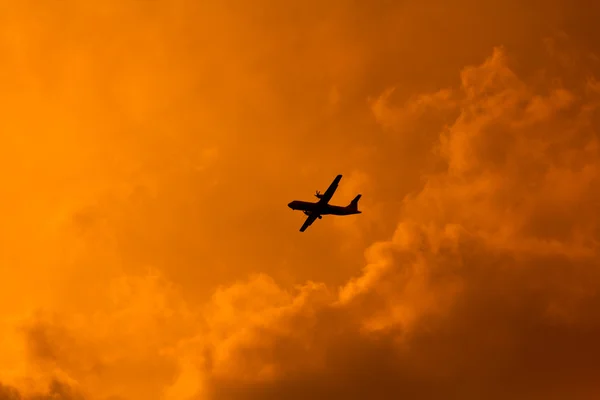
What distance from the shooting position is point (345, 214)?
194m

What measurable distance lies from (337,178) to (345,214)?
1630 centimetres

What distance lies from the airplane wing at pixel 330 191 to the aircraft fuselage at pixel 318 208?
4.88 feet

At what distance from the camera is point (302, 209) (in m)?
185

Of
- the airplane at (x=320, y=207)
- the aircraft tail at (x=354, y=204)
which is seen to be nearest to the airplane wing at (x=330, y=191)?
the airplane at (x=320, y=207)

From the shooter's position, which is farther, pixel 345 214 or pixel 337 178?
pixel 345 214

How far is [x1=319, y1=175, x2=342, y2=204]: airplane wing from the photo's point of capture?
18075cm

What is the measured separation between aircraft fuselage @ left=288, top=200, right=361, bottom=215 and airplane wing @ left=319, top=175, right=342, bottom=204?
1.49m

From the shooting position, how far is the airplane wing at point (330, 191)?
593ft

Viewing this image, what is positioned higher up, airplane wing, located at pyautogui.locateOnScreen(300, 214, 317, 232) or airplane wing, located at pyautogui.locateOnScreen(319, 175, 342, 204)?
airplane wing, located at pyautogui.locateOnScreen(319, 175, 342, 204)

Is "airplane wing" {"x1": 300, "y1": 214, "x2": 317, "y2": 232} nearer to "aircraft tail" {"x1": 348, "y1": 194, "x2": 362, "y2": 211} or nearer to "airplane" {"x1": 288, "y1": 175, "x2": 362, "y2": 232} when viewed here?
"airplane" {"x1": 288, "y1": 175, "x2": 362, "y2": 232}

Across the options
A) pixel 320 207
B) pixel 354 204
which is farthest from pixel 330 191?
pixel 354 204

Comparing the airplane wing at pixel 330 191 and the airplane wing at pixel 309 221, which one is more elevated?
the airplane wing at pixel 330 191

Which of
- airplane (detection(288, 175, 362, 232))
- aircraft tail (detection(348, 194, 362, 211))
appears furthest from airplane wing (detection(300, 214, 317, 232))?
aircraft tail (detection(348, 194, 362, 211))

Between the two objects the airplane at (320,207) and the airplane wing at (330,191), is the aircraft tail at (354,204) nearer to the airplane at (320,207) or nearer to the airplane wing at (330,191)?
the airplane at (320,207)
